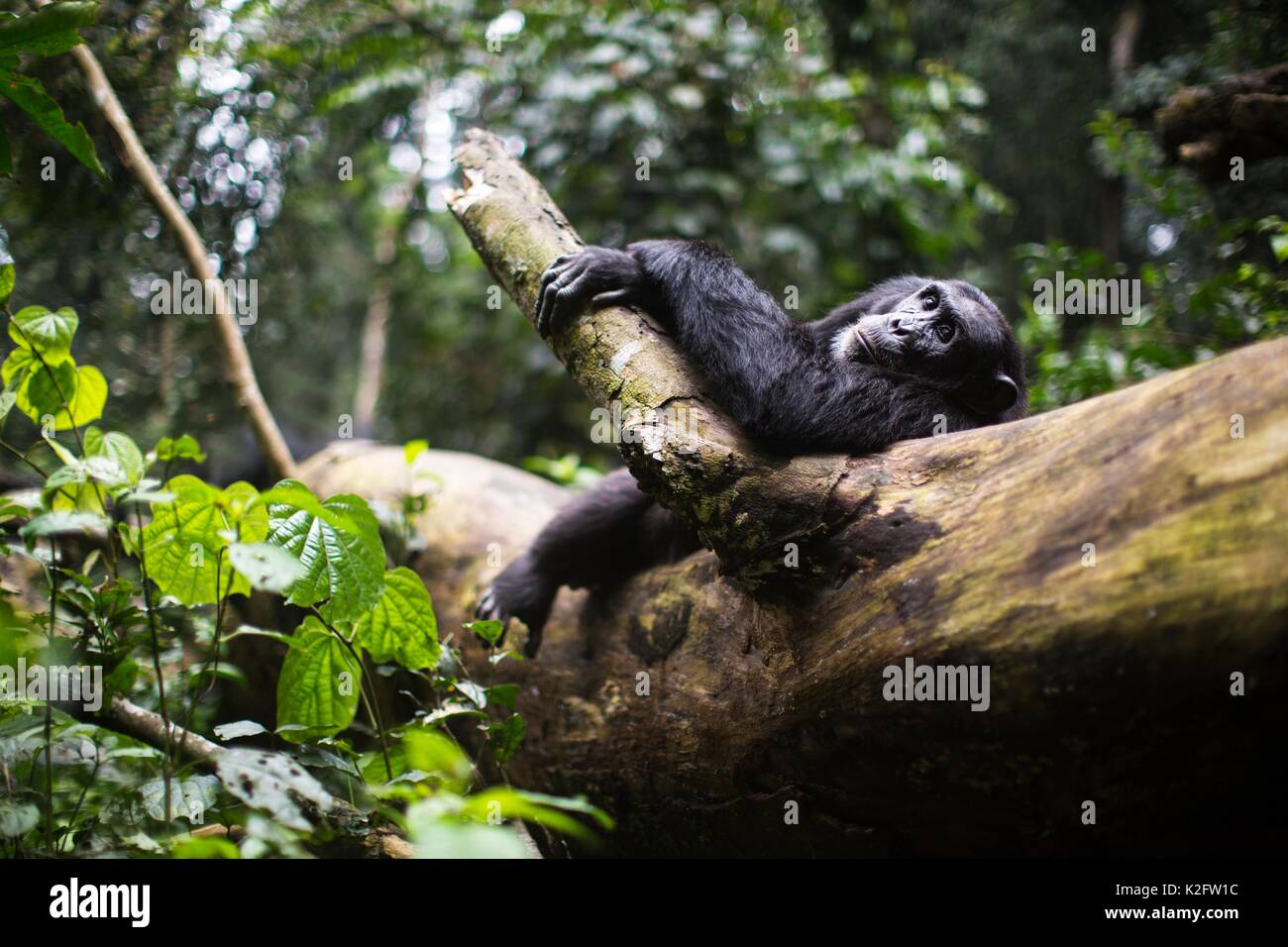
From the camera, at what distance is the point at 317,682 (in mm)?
2586

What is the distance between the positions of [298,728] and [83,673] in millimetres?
743

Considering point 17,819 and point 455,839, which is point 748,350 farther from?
point 17,819

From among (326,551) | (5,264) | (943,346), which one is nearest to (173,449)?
(5,264)

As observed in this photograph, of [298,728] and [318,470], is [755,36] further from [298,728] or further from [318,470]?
[298,728]

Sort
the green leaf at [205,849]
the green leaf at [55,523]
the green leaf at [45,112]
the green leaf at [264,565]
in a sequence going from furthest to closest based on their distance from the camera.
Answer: the green leaf at [45,112], the green leaf at [55,523], the green leaf at [264,565], the green leaf at [205,849]

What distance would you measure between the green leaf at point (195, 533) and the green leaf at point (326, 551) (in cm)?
7

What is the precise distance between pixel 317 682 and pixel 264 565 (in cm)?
87

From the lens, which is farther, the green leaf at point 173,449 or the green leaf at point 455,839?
the green leaf at point 173,449

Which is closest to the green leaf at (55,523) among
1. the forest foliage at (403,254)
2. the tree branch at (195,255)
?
the forest foliage at (403,254)

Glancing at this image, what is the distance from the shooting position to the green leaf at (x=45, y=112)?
2.54 metres

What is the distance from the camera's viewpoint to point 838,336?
3.65 meters

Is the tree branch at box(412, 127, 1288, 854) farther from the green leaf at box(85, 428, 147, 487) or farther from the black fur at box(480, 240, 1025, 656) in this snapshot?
the green leaf at box(85, 428, 147, 487)

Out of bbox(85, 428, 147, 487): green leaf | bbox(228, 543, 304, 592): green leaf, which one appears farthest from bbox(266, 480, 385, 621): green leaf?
bbox(85, 428, 147, 487): green leaf

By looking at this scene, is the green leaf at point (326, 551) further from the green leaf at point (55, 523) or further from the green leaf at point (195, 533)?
the green leaf at point (55, 523)
